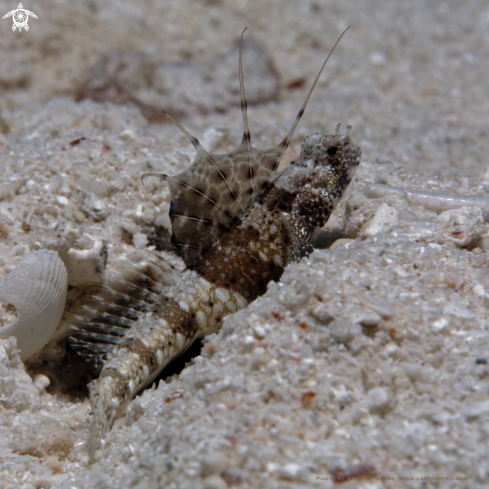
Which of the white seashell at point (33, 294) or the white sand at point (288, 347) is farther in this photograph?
the white seashell at point (33, 294)

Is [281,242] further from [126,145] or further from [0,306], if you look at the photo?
[126,145]

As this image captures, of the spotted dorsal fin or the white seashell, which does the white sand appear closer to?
the white seashell

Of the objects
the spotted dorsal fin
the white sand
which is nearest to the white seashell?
the white sand

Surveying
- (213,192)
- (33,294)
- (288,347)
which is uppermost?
(213,192)

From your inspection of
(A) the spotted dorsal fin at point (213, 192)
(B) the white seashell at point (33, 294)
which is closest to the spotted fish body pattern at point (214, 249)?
(A) the spotted dorsal fin at point (213, 192)

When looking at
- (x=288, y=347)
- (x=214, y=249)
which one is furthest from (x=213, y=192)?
(x=288, y=347)

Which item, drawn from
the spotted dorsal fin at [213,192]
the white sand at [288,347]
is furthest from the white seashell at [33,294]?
the spotted dorsal fin at [213,192]

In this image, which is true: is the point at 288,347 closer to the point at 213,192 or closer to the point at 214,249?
the point at 214,249

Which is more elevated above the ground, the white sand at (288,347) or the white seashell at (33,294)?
the white sand at (288,347)

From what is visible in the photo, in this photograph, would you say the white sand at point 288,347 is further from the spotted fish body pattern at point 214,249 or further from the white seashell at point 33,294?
the spotted fish body pattern at point 214,249
